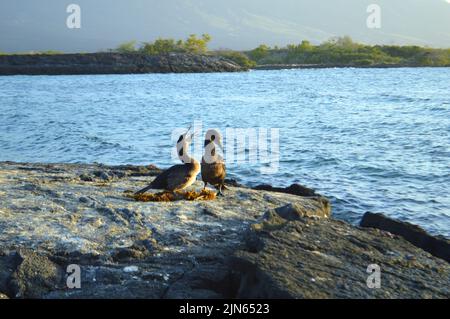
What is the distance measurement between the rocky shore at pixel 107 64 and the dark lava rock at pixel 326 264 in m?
88.2

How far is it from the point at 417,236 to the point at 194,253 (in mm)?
4511

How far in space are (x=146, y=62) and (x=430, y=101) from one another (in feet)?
206

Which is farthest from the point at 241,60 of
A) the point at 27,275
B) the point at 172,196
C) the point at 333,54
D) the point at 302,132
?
the point at 27,275

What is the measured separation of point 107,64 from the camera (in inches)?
3688

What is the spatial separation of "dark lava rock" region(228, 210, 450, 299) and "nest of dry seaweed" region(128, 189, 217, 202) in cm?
231

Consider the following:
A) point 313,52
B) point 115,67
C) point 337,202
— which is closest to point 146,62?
point 115,67

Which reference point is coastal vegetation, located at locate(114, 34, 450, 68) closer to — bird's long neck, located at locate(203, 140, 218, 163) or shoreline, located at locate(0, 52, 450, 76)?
shoreline, located at locate(0, 52, 450, 76)

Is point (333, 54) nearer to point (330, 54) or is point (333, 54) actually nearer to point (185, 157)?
point (330, 54)

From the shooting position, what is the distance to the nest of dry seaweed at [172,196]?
9734 mm

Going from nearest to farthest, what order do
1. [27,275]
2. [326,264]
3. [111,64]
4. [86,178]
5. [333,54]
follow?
[326,264], [27,275], [86,178], [111,64], [333,54]

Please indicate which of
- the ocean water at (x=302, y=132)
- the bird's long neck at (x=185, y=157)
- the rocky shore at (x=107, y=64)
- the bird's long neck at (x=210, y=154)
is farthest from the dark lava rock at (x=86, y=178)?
the rocky shore at (x=107, y=64)

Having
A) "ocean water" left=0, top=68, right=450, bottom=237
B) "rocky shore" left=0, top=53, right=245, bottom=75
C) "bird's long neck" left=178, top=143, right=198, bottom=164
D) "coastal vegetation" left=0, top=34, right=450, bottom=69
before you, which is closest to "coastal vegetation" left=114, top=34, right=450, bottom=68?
"coastal vegetation" left=0, top=34, right=450, bottom=69

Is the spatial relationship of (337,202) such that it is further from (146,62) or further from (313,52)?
(313,52)

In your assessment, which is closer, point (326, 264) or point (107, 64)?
point (326, 264)
